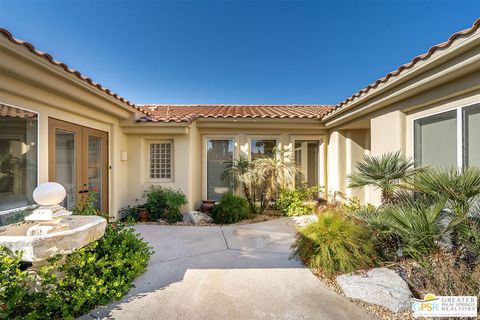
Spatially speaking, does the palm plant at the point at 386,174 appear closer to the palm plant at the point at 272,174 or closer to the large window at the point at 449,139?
the large window at the point at 449,139

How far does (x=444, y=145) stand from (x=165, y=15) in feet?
34.6

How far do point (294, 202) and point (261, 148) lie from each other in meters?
2.94

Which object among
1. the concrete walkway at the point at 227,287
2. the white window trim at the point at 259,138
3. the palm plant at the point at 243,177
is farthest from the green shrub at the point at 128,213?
the white window trim at the point at 259,138

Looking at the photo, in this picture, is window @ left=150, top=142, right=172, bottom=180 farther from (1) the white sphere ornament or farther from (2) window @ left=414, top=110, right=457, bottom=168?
(2) window @ left=414, top=110, right=457, bottom=168

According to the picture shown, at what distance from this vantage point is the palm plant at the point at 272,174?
8555 millimetres

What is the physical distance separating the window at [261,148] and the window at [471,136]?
656 cm

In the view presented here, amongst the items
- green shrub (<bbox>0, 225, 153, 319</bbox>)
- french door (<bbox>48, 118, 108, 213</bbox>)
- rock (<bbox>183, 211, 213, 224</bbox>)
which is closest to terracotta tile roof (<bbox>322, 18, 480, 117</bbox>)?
green shrub (<bbox>0, 225, 153, 319</bbox>)

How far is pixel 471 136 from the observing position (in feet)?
12.6

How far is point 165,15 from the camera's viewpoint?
346 inches

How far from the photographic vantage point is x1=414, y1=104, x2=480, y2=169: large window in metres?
3.80

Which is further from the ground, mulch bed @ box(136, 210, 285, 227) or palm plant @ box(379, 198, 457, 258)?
palm plant @ box(379, 198, 457, 258)

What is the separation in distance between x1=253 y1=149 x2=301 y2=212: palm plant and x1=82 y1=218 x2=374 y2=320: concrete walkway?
312 cm

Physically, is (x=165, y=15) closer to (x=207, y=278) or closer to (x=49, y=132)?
(x=49, y=132)

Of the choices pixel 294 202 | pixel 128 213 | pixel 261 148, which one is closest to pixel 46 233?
pixel 128 213
